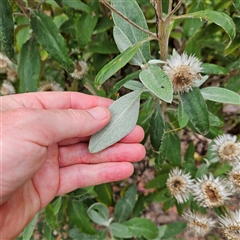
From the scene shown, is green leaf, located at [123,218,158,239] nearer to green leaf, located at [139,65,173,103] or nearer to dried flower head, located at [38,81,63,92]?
dried flower head, located at [38,81,63,92]

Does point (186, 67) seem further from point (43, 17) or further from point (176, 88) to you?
point (43, 17)

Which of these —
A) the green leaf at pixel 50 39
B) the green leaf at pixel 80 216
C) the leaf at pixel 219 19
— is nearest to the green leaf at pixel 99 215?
the green leaf at pixel 80 216

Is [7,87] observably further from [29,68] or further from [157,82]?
[157,82]

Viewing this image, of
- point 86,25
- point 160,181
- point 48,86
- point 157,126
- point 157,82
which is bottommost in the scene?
point 160,181

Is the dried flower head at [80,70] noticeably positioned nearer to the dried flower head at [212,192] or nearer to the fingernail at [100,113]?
the fingernail at [100,113]

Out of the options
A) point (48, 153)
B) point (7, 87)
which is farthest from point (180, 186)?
point (7, 87)

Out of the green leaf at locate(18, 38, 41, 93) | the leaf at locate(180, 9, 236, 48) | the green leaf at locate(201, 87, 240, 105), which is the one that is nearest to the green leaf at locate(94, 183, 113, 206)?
the green leaf at locate(18, 38, 41, 93)

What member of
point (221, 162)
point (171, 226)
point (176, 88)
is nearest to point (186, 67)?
point (176, 88)
